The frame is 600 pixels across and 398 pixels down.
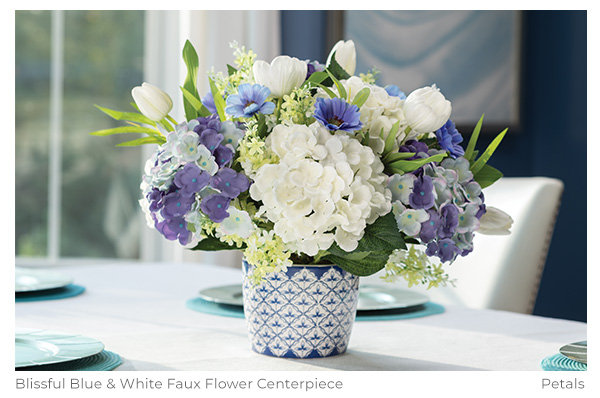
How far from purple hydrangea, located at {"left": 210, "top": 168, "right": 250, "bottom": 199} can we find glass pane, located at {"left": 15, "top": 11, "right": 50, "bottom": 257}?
257 cm

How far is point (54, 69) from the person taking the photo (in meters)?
3.05

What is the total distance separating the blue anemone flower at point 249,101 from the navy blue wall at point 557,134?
250 centimetres

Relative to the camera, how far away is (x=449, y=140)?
0.83 metres

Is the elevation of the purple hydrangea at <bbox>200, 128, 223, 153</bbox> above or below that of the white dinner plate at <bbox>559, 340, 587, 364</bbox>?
above

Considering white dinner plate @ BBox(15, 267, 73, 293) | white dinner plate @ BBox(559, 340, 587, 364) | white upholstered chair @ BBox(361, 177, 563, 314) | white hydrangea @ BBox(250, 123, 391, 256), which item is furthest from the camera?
white upholstered chair @ BBox(361, 177, 563, 314)

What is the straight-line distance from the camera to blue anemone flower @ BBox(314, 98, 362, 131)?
759mm

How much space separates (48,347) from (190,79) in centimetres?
37

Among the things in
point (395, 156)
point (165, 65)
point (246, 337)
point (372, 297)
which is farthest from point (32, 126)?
point (395, 156)

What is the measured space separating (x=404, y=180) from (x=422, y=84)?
251 centimetres

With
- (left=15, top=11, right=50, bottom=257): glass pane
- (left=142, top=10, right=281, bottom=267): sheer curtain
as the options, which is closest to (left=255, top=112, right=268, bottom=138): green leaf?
(left=142, top=10, right=281, bottom=267): sheer curtain

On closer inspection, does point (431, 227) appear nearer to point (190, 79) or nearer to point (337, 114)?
point (337, 114)

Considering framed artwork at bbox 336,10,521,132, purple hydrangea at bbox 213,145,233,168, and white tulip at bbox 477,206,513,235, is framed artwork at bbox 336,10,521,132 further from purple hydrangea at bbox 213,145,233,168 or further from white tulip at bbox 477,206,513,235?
purple hydrangea at bbox 213,145,233,168
